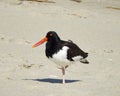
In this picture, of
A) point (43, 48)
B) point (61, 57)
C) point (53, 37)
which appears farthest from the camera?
point (43, 48)

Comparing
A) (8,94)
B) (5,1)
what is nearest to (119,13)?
(5,1)

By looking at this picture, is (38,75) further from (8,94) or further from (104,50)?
(104,50)

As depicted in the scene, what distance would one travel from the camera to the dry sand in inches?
396

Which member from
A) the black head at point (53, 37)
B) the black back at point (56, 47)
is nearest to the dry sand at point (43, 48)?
the black back at point (56, 47)

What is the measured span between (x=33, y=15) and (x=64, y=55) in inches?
367

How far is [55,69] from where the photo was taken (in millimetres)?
12188

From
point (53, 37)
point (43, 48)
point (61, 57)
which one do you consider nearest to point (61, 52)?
point (61, 57)

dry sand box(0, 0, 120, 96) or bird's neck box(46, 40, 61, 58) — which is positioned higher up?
bird's neck box(46, 40, 61, 58)

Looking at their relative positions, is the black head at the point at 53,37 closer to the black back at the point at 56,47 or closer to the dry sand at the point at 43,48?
the black back at the point at 56,47

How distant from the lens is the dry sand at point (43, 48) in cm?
1005

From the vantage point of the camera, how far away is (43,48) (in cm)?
1447

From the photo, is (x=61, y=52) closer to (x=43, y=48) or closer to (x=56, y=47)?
(x=56, y=47)

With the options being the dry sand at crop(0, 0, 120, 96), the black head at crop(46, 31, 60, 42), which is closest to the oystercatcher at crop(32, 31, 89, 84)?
the black head at crop(46, 31, 60, 42)

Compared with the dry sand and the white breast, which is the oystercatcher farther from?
the dry sand
